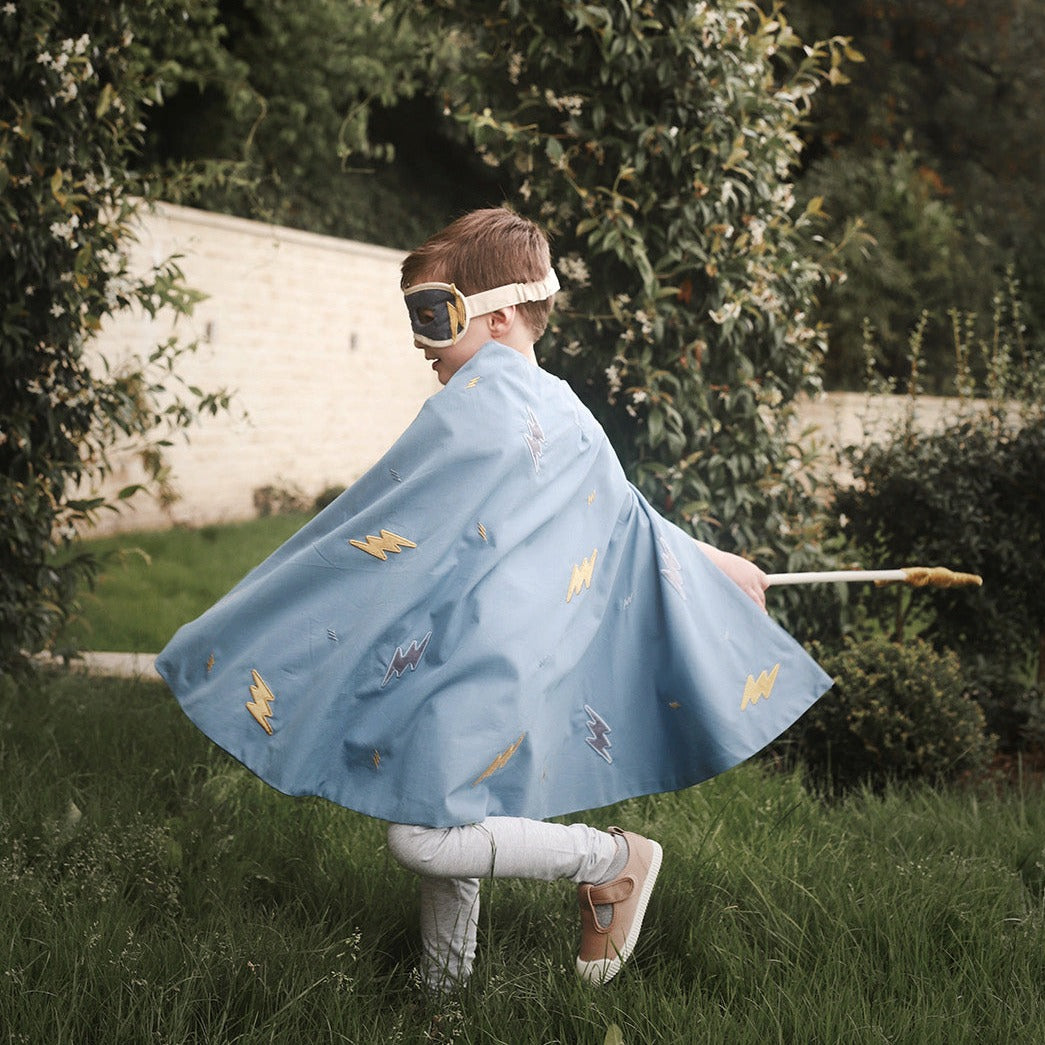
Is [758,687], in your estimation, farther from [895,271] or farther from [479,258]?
[895,271]

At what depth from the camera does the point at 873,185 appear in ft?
45.9

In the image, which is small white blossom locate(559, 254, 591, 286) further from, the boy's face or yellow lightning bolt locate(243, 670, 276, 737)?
yellow lightning bolt locate(243, 670, 276, 737)

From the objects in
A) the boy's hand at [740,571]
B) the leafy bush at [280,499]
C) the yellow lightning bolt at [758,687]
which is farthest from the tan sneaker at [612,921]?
the leafy bush at [280,499]

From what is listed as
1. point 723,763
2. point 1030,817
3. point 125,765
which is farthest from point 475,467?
point 1030,817

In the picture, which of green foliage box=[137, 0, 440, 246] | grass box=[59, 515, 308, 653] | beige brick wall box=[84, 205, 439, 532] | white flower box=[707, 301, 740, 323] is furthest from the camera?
green foliage box=[137, 0, 440, 246]

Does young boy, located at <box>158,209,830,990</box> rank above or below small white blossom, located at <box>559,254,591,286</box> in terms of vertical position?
below

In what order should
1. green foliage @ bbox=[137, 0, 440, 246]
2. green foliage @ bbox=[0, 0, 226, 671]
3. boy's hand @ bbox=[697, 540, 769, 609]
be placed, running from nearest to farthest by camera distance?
boy's hand @ bbox=[697, 540, 769, 609] < green foliage @ bbox=[0, 0, 226, 671] < green foliage @ bbox=[137, 0, 440, 246]

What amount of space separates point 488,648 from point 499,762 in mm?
195

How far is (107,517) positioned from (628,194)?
6.44 meters

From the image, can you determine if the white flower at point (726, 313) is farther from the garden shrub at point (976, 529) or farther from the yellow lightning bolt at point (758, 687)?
the yellow lightning bolt at point (758, 687)

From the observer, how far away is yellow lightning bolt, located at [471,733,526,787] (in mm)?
2029

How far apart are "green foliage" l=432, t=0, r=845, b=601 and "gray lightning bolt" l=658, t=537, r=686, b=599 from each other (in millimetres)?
1559

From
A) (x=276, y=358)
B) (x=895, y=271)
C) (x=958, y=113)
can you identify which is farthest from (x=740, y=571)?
(x=958, y=113)

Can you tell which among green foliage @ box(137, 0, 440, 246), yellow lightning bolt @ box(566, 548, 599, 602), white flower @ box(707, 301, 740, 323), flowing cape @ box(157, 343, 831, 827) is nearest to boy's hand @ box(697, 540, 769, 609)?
flowing cape @ box(157, 343, 831, 827)
